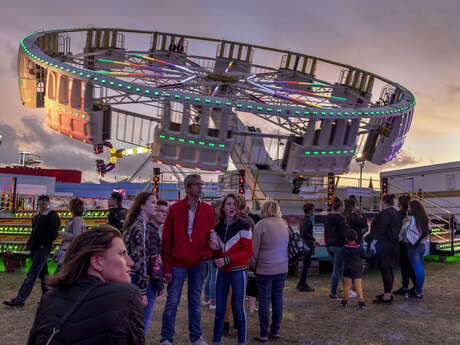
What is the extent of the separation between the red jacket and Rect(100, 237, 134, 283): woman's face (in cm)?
A: 253

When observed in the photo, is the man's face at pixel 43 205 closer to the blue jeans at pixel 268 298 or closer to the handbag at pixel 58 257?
the handbag at pixel 58 257

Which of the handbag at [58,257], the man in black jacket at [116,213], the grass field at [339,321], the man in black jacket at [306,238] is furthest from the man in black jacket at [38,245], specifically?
the man in black jacket at [306,238]

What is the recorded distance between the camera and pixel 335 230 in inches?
280

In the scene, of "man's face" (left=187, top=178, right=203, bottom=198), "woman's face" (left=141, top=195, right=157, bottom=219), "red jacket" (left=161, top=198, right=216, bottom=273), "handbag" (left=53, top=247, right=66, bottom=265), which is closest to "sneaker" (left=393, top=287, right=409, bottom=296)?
"red jacket" (left=161, top=198, right=216, bottom=273)

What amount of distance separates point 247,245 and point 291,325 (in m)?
1.96

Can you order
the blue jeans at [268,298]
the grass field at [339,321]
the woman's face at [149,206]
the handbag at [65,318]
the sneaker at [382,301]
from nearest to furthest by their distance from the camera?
the handbag at [65,318] → the woman's face at [149,206] → the blue jeans at [268,298] → the grass field at [339,321] → the sneaker at [382,301]

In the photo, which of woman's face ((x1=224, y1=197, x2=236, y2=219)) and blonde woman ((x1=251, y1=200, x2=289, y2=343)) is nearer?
woman's face ((x1=224, y1=197, x2=236, y2=219))

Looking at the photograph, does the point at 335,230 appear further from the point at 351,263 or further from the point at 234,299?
the point at 234,299

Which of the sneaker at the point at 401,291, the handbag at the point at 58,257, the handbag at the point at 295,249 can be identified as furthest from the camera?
the sneaker at the point at 401,291

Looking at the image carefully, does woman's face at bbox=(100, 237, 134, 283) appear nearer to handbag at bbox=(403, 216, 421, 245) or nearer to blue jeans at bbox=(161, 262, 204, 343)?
blue jeans at bbox=(161, 262, 204, 343)

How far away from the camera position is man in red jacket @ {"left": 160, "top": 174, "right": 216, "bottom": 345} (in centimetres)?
437

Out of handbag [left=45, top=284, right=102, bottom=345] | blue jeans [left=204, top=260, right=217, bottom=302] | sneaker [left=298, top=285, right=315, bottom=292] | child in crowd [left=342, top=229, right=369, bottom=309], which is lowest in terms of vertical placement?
sneaker [left=298, top=285, right=315, bottom=292]

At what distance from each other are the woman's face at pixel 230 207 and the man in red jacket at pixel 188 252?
233 millimetres

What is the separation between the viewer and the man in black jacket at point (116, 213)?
20.8 ft
